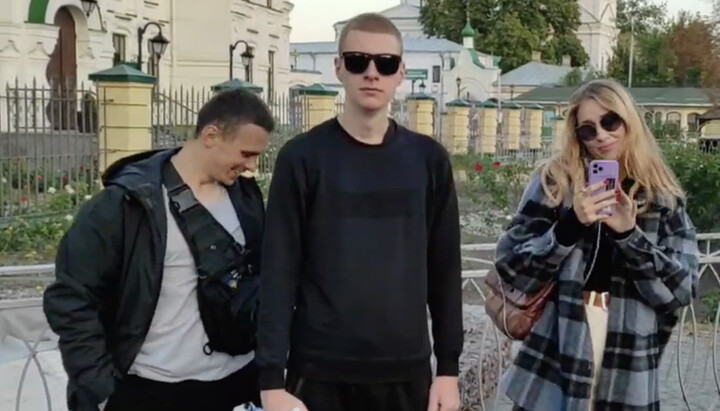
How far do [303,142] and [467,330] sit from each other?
3.85 m

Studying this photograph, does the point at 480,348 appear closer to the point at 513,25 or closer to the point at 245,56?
the point at 245,56

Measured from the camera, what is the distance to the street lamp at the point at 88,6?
20.4m

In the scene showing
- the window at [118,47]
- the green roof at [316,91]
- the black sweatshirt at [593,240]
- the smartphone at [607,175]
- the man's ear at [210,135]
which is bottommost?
the black sweatshirt at [593,240]

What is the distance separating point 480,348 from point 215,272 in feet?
7.96

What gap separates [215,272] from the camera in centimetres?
282

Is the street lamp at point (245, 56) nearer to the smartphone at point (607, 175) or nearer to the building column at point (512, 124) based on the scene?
the building column at point (512, 124)

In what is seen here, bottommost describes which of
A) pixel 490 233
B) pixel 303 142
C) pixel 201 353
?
pixel 490 233

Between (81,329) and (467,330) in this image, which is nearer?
(81,329)

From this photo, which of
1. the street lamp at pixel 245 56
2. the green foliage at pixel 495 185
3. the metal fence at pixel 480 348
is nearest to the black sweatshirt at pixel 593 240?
the metal fence at pixel 480 348

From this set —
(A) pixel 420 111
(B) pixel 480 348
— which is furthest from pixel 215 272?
(A) pixel 420 111

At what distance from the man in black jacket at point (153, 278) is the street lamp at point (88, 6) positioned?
60.9 feet

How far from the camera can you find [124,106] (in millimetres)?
13219

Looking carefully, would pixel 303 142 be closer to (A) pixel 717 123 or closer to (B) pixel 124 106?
(B) pixel 124 106

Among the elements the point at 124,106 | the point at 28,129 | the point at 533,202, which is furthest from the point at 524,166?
the point at 533,202
